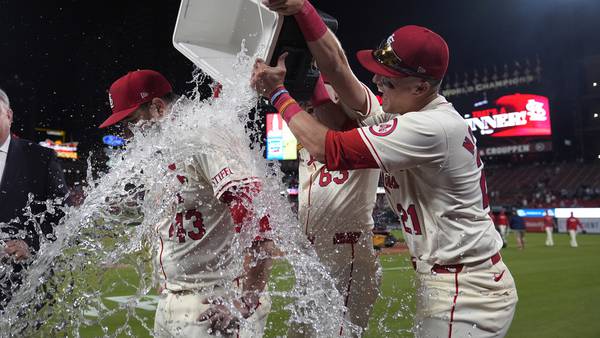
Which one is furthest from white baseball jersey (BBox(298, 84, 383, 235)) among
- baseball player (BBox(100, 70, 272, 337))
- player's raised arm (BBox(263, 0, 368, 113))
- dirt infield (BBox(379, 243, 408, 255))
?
dirt infield (BBox(379, 243, 408, 255))

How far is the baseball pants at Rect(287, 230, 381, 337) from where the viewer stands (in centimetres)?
353

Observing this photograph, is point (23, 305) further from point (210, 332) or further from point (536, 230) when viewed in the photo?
point (536, 230)

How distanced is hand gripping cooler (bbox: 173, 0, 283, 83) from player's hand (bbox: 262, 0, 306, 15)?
27cm

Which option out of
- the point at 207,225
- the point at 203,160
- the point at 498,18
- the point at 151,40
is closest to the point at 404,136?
the point at 203,160

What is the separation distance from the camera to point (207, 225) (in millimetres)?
2740

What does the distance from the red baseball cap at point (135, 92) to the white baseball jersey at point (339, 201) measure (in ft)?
3.96

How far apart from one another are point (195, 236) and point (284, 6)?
4.05ft

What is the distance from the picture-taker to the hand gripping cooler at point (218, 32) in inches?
113

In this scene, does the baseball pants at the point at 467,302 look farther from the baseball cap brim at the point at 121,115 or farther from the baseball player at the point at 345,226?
the baseball cap brim at the point at 121,115

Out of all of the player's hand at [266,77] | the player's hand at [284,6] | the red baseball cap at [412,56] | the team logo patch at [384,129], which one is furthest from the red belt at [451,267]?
the player's hand at [284,6]

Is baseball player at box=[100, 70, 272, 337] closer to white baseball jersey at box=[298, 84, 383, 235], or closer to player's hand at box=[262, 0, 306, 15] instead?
player's hand at box=[262, 0, 306, 15]

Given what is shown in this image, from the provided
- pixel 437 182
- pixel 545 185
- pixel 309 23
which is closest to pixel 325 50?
pixel 309 23

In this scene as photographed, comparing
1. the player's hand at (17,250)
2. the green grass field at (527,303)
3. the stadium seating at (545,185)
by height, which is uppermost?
the player's hand at (17,250)

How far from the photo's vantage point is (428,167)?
2424 mm
